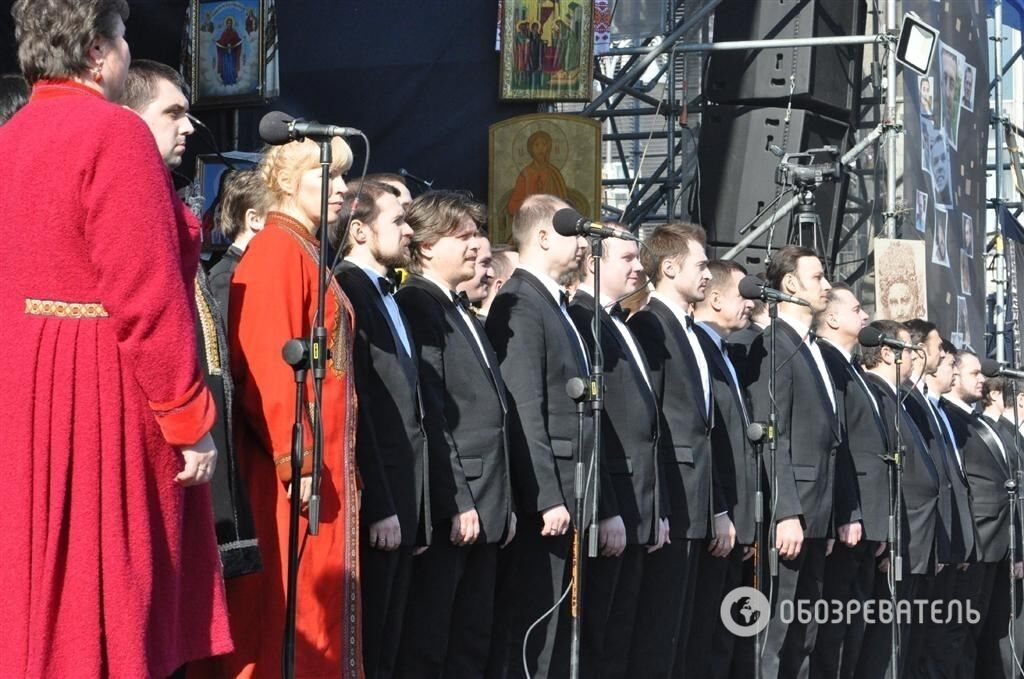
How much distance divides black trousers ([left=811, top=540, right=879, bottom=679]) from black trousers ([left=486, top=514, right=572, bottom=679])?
7.38 ft

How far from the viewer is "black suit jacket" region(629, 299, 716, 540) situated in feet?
22.1

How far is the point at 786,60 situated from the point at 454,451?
6.47 metres

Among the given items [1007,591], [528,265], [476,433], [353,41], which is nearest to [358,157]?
[353,41]

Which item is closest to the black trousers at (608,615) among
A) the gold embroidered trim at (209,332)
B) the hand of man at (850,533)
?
the hand of man at (850,533)

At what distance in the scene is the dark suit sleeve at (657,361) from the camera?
22.1 ft

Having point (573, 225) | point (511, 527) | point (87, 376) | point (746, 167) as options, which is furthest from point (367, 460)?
point (746, 167)

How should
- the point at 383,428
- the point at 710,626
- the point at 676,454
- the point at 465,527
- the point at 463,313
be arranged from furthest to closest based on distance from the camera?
the point at 710,626 < the point at 676,454 < the point at 463,313 < the point at 465,527 < the point at 383,428

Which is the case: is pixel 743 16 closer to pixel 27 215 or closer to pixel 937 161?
pixel 937 161

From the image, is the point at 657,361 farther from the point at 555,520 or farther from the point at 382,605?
the point at 382,605

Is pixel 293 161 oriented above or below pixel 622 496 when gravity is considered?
above

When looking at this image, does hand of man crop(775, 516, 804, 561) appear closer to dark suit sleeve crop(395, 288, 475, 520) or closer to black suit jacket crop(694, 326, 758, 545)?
black suit jacket crop(694, 326, 758, 545)

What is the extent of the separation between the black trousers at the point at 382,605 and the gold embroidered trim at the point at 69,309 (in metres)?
1.85

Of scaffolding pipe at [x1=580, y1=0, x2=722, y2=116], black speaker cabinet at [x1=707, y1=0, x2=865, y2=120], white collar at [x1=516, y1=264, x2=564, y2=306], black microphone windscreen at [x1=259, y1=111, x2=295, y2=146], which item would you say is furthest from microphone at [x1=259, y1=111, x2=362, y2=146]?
black speaker cabinet at [x1=707, y1=0, x2=865, y2=120]

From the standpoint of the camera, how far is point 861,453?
823 cm
